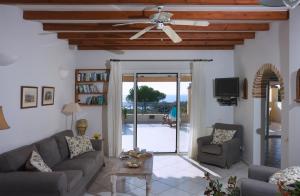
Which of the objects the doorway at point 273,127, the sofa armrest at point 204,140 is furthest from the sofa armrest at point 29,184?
the doorway at point 273,127

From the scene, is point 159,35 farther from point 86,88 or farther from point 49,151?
point 49,151

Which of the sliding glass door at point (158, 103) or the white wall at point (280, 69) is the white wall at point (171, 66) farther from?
the white wall at point (280, 69)

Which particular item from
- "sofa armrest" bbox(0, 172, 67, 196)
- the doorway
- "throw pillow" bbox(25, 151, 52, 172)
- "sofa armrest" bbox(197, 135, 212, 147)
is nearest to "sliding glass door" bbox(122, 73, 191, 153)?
"sofa armrest" bbox(197, 135, 212, 147)

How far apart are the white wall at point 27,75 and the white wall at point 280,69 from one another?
3.86m

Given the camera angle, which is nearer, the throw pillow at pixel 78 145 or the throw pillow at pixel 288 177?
the throw pillow at pixel 288 177

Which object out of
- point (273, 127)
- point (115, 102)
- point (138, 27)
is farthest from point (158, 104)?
point (138, 27)

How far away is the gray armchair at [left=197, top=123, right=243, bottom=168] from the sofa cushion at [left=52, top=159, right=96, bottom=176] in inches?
96.4

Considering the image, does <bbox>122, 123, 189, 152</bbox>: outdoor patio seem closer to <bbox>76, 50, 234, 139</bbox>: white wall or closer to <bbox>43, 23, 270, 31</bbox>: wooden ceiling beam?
<bbox>76, 50, 234, 139</bbox>: white wall

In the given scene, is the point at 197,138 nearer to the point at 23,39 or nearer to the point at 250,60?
the point at 250,60

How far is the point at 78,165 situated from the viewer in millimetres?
4016

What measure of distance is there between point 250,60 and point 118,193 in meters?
3.73

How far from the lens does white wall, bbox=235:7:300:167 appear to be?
12.5ft

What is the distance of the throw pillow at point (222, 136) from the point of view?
5723 mm

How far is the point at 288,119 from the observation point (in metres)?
Result: 3.90
